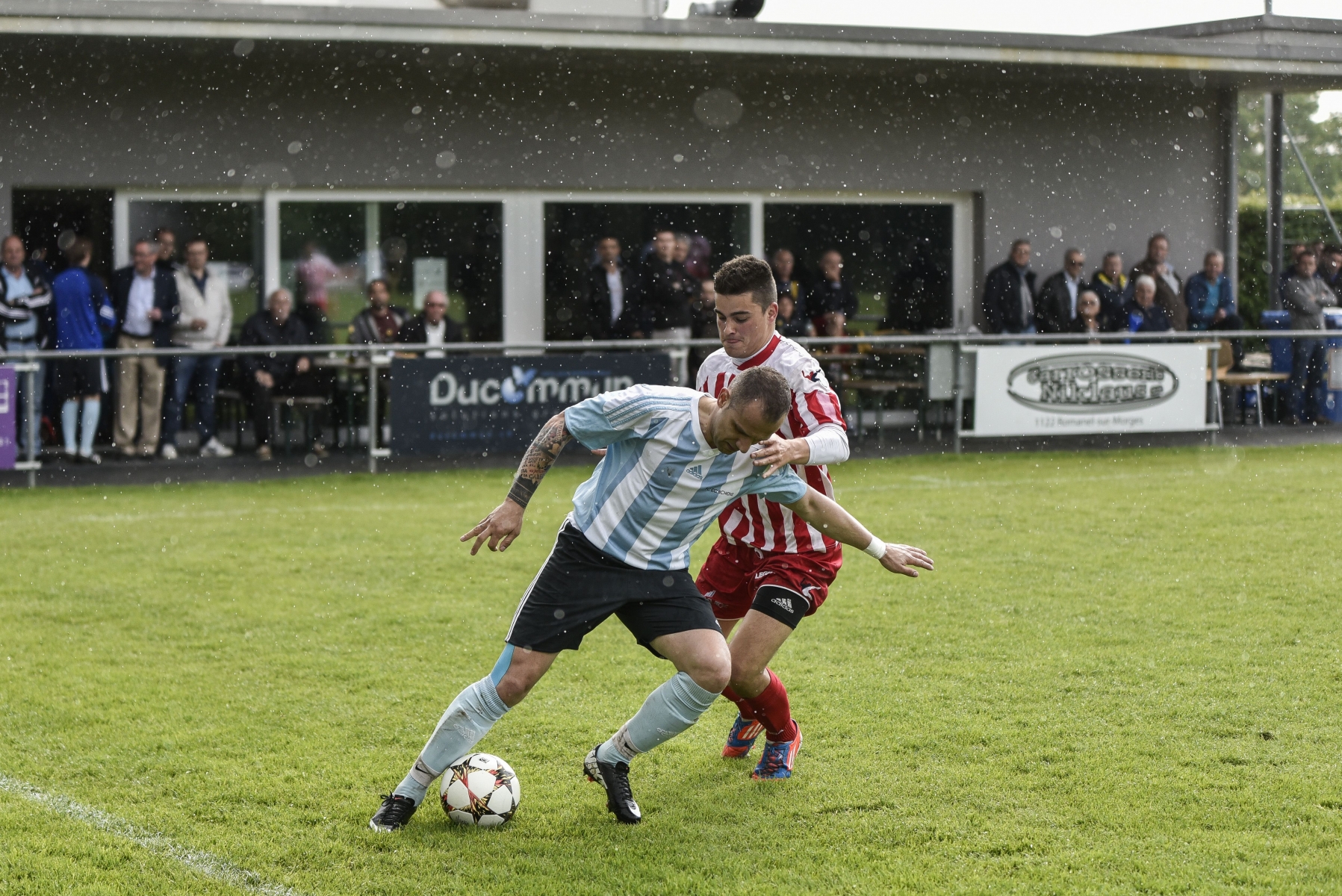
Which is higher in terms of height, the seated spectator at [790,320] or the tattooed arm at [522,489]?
the seated spectator at [790,320]

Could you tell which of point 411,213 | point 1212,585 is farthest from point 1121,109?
point 1212,585

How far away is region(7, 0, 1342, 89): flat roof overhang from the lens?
44.7 ft

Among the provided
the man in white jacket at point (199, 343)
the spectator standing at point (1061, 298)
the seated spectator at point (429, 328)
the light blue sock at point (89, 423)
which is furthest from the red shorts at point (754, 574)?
the spectator standing at point (1061, 298)

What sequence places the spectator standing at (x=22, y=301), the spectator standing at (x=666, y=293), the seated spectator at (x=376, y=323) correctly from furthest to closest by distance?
the spectator standing at (x=666, y=293), the seated spectator at (x=376, y=323), the spectator standing at (x=22, y=301)

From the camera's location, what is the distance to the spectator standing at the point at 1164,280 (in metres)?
17.0

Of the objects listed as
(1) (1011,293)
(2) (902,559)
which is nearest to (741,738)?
(2) (902,559)

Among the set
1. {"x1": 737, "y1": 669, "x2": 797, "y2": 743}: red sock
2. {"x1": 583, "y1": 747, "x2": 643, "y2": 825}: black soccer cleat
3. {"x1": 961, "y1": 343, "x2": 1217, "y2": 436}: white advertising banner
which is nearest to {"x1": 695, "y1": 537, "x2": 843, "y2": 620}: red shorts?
{"x1": 737, "y1": 669, "x2": 797, "y2": 743}: red sock

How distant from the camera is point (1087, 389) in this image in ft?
47.3

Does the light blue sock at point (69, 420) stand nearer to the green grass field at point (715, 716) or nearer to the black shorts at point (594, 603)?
the green grass field at point (715, 716)

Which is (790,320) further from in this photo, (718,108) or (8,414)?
(8,414)

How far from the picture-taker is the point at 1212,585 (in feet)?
27.7

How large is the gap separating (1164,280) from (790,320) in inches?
183

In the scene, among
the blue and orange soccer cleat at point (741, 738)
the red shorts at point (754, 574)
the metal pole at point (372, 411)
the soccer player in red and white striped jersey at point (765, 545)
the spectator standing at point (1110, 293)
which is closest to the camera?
the soccer player in red and white striped jersey at point (765, 545)

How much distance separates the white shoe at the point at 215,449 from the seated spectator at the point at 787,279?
18.1ft
